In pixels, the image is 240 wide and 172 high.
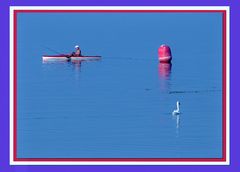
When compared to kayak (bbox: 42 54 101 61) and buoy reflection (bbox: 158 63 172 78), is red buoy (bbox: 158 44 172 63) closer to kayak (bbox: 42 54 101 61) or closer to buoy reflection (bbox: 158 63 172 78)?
buoy reflection (bbox: 158 63 172 78)

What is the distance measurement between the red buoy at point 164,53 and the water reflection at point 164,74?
0.13 m

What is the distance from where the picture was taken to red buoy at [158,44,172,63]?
8812mm

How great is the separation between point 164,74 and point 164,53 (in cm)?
71

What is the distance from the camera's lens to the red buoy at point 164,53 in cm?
881

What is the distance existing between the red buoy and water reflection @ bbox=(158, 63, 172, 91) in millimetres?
135

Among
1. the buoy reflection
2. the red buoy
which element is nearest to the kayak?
the buoy reflection

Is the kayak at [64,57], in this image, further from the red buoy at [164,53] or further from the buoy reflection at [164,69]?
the red buoy at [164,53]

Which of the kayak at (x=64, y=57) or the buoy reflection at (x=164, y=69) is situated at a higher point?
the kayak at (x=64, y=57)

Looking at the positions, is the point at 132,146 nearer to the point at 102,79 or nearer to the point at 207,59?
the point at 207,59

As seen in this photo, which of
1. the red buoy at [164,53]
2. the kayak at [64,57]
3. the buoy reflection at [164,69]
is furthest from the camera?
the buoy reflection at [164,69]

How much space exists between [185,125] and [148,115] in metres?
0.43

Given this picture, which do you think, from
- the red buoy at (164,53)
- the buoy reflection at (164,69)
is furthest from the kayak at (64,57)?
the red buoy at (164,53)

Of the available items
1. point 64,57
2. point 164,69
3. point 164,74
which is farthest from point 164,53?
point 64,57

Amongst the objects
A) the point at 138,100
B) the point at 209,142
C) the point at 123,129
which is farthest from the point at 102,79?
the point at 209,142
